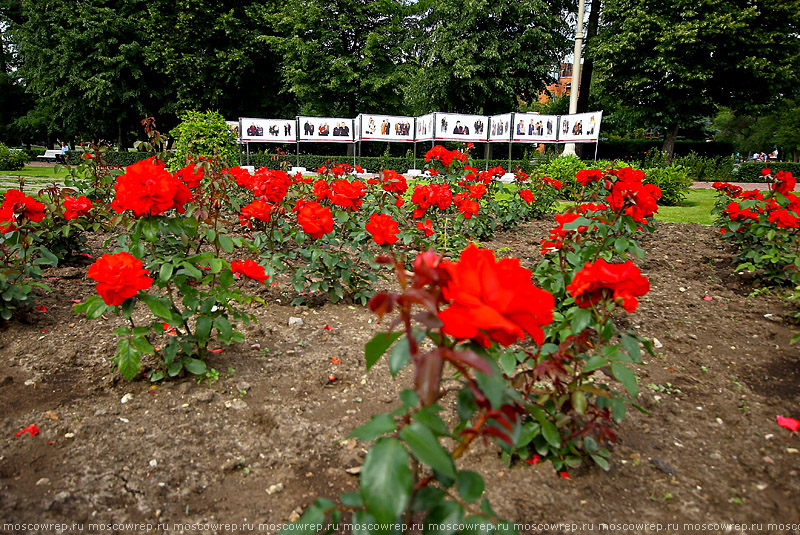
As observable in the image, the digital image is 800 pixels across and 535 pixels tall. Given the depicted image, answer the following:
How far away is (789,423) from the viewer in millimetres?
2152

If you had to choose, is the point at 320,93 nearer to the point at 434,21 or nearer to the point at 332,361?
the point at 434,21

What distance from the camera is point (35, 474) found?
1816 millimetres

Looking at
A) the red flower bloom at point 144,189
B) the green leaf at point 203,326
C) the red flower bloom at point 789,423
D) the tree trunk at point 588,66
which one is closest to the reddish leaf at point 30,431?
the green leaf at point 203,326

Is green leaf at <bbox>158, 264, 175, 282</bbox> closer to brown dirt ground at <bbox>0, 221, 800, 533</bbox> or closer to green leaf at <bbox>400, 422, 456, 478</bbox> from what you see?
brown dirt ground at <bbox>0, 221, 800, 533</bbox>

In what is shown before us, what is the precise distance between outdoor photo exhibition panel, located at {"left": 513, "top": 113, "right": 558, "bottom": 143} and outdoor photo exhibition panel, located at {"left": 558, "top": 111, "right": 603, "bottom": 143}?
29 centimetres

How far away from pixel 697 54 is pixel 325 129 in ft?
50.2

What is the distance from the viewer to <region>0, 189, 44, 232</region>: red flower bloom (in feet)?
10.5

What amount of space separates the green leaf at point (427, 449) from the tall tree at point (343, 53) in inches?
905

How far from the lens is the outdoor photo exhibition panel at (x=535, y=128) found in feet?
49.5

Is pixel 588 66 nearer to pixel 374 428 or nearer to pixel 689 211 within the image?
pixel 689 211

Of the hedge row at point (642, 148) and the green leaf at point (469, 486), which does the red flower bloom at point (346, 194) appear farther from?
the hedge row at point (642, 148)

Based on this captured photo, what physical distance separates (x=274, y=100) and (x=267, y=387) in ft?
83.5

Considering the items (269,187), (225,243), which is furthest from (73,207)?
(225,243)

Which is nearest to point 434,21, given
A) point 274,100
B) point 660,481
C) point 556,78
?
point 556,78
